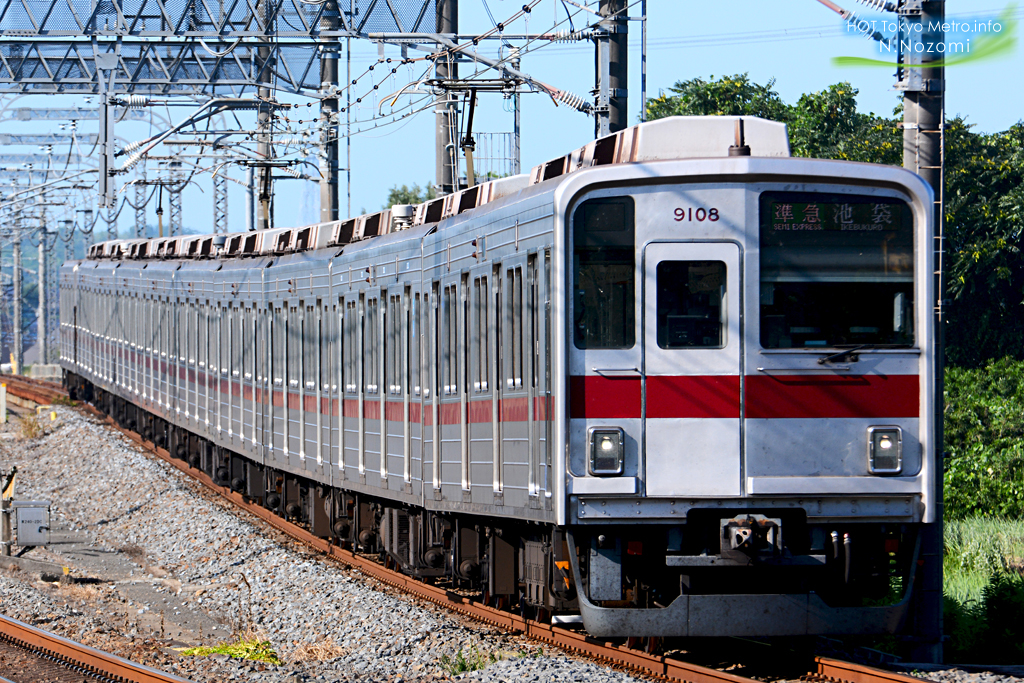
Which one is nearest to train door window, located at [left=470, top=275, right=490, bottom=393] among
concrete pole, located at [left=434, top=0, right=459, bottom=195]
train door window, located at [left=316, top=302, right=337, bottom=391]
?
train door window, located at [left=316, top=302, right=337, bottom=391]

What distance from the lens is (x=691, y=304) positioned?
7.81 meters

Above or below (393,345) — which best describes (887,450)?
below

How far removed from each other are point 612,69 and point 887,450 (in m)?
7.14

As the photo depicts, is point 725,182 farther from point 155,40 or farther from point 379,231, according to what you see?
point 155,40

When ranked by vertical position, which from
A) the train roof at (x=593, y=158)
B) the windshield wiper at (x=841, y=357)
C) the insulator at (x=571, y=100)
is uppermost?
the insulator at (x=571, y=100)

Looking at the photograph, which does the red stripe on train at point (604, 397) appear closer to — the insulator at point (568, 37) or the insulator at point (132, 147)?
the insulator at point (568, 37)

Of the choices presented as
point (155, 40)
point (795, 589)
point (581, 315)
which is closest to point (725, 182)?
point (581, 315)

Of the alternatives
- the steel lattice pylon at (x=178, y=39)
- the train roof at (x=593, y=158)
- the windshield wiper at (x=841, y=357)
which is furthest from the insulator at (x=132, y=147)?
the windshield wiper at (x=841, y=357)

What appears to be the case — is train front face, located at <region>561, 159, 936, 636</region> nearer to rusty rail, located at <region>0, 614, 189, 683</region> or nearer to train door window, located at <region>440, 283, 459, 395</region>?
train door window, located at <region>440, 283, 459, 395</region>

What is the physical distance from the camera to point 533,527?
911 cm

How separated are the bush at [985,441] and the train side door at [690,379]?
1535cm

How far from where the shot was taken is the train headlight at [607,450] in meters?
7.70

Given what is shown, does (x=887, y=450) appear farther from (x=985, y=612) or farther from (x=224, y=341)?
(x=224, y=341)

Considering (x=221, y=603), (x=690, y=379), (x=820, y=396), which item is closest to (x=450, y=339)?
(x=690, y=379)
